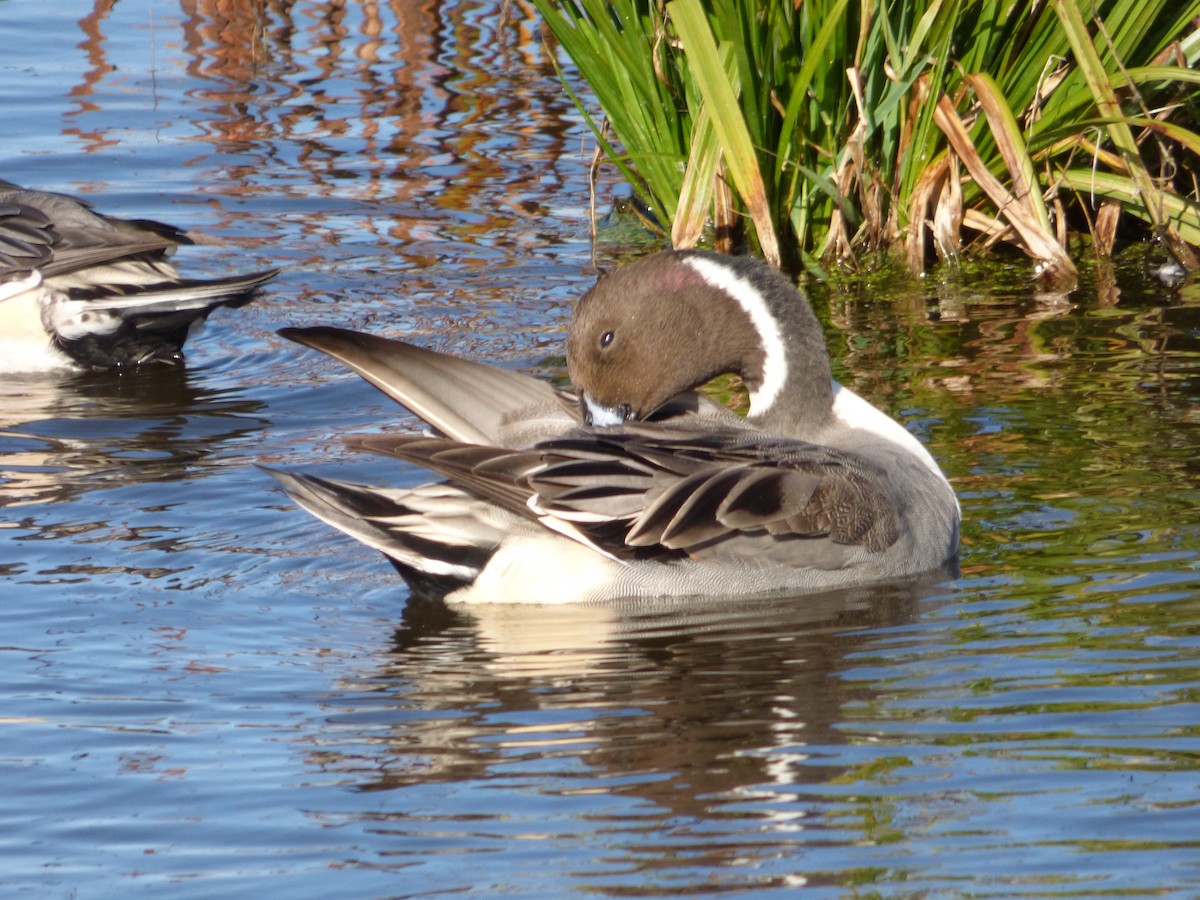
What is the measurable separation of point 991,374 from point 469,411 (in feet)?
7.51

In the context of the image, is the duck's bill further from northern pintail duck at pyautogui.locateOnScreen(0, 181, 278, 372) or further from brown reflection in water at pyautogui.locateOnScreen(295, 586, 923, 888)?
northern pintail duck at pyautogui.locateOnScreen(0, 181, 278, 372)

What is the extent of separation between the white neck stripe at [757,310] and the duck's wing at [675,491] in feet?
1.69

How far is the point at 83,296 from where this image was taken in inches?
301

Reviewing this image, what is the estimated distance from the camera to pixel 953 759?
12.3 ft

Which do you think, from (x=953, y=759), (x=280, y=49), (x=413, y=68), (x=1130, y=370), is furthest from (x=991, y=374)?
(x=280, y=49)

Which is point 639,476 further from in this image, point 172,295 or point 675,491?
point 172,295

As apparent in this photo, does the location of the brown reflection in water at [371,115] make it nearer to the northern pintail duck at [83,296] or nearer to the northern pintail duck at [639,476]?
the northern pintail duck at [83,296]

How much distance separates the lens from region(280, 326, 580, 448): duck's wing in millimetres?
4902

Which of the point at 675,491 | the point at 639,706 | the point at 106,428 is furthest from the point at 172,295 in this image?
the point at 639,706

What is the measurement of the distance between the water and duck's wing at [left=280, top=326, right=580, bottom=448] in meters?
0.52

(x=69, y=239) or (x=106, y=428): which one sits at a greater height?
(x=69, y=239)

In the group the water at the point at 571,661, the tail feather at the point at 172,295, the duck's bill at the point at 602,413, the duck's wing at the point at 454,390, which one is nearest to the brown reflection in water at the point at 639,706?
the water at the point at 571,661

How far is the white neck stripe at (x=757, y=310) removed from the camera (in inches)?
214

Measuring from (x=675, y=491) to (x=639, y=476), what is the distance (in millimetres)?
117
